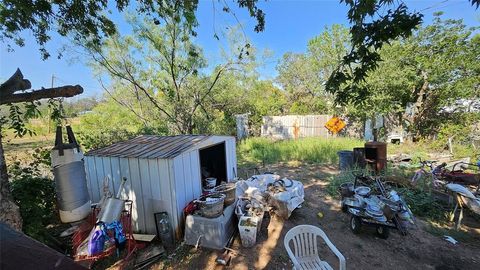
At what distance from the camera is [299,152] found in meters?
10.1

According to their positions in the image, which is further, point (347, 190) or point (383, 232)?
point (347, 190)

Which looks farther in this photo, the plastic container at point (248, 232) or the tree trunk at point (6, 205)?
the plastic container at point (248, 232)

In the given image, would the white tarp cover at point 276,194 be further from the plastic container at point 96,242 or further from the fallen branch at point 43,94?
the fallen branch at point 43,94

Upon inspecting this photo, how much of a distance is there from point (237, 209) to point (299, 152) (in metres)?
6.46

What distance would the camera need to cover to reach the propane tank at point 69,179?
11.2 feet

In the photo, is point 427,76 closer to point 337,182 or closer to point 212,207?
point 337,182

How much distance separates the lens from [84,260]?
3.16m

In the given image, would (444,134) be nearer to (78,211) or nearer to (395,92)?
(395,92)

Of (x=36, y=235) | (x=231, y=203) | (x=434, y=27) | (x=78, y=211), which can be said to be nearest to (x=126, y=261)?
(x=78, y=211)

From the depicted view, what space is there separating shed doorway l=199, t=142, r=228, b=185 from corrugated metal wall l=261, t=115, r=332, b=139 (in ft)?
26.4

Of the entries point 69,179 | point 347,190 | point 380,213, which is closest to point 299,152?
point 347,190

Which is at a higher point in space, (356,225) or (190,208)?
(190,208)

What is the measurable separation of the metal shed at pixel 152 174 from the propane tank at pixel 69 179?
74cm

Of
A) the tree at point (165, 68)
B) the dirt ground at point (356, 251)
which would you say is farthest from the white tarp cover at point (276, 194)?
the tree at point (165, 68)
